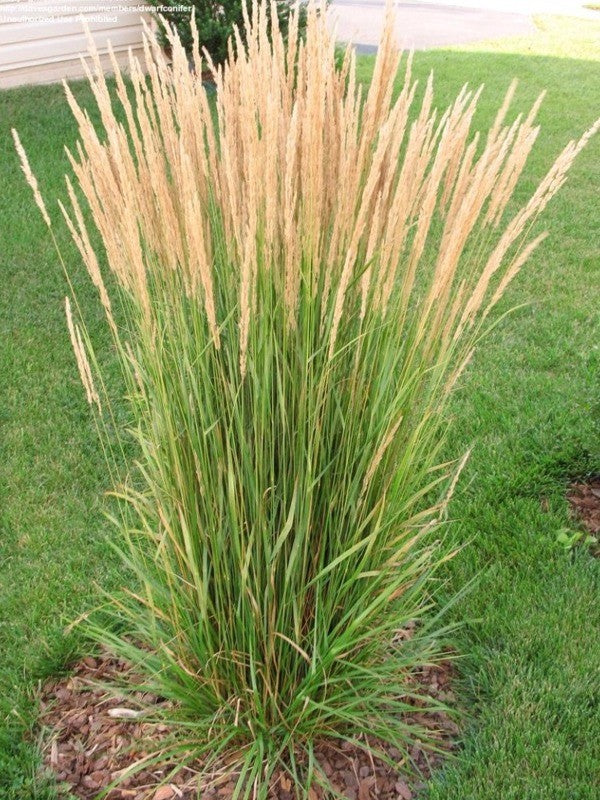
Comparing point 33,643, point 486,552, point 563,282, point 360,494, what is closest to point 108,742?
point 33,643

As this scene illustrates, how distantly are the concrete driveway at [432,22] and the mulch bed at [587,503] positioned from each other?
954cm

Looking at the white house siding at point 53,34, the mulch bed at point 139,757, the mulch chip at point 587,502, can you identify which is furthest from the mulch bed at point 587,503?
the white house siding at point 53,34

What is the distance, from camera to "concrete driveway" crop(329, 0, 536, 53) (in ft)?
41.3

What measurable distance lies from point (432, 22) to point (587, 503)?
12.8 meters

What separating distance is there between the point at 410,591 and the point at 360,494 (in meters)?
0.50

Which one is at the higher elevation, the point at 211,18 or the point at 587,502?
the point at 587,502

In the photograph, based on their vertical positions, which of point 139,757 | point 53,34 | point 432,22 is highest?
point 139,757

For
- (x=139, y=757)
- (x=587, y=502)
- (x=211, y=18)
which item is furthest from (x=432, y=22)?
(x=139, y=757)

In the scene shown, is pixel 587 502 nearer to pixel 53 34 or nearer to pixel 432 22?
pixel 53 34

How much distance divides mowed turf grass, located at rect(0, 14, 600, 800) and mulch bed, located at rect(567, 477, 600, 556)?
6 cm

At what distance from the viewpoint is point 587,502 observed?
353 centimetres

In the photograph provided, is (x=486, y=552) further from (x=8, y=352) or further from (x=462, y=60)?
(x=462, y=60)

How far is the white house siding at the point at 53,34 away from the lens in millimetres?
8609

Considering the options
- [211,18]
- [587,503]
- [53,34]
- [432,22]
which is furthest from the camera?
[432,22]
